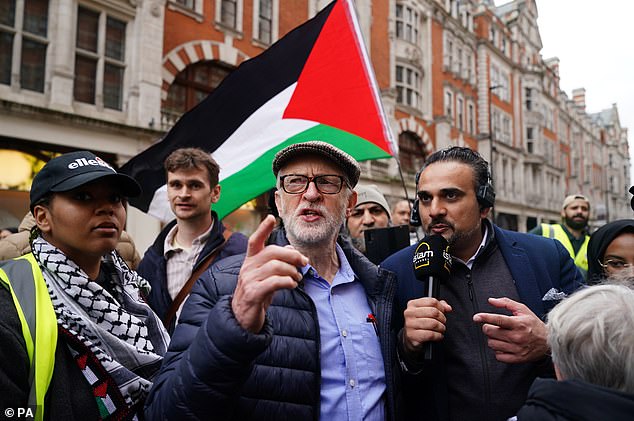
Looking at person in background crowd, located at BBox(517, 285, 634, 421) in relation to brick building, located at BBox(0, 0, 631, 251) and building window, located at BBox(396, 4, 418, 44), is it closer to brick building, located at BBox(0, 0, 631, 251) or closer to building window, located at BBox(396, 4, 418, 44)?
brick building, located at BBox(0, 0, 631, 251)

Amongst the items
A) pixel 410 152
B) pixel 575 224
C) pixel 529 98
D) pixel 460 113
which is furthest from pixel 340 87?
pixel 529 98

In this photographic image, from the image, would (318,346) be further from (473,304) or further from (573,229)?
(573,229)

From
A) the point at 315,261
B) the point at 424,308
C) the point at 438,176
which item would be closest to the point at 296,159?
the point at 315,261

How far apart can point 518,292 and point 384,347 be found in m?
0.78

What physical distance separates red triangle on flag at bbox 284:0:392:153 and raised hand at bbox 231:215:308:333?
3.19m

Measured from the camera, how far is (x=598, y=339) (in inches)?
46.9

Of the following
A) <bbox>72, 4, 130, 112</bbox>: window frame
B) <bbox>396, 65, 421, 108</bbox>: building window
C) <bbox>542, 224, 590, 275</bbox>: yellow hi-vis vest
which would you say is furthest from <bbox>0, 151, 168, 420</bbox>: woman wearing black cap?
<bbox>396, 65, 421, 108</bbox>: building window

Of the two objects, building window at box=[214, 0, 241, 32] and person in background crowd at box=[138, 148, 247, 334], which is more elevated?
building window at box=[214, 0, 241, 32]

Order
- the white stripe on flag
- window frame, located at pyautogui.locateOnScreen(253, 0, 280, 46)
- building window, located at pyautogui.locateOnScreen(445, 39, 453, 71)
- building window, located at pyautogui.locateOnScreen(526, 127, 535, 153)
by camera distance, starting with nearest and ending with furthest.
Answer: the white stripe on flag
window frame, located at pyautogui.locateOnScreen(253, 0, 280, 46)
building window, located at pyautogui.locateOnScreen(445, 39, 453, 71)
building window, located at pyautogui.locateOnScreen(526, 127, 535, 153)

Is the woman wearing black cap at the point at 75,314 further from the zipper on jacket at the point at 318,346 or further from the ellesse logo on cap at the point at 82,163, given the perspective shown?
the zipper on jacket at the point at 318,346

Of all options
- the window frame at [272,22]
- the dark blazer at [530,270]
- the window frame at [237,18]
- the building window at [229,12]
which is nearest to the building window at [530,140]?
the window frame at [272,22]

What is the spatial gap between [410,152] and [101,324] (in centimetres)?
2108

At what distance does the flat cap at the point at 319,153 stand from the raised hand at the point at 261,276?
772mm

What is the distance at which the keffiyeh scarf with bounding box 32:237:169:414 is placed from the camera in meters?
1.69
